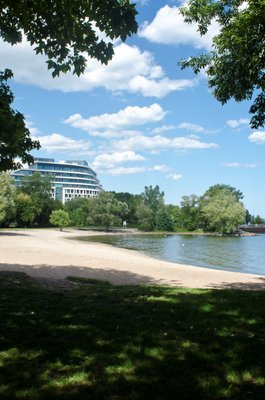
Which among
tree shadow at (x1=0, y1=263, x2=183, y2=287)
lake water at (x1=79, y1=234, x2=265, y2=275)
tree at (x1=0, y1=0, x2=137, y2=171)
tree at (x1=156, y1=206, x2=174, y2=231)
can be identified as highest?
tree at (x1=0, y1=0, x2=137, y2=171)

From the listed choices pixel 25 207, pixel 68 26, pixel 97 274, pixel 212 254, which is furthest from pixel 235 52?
pixel 25 207

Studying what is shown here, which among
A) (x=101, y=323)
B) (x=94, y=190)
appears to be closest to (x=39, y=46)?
(x=101, y=323)

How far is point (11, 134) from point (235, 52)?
19.8 feet

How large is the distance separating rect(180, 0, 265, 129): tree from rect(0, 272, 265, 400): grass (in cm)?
565

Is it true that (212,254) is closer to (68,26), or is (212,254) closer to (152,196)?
(68,26)

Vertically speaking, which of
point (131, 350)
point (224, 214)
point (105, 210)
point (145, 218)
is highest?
point (224, 214)

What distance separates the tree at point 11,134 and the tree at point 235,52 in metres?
5.22

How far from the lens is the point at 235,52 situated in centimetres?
984

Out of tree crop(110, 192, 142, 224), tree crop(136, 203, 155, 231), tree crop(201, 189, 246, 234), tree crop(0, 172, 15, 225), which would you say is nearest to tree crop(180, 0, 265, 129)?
tree crop(0, 172, 15, 225)

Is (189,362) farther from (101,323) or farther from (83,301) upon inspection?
(83,301)

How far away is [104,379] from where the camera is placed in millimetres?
4105

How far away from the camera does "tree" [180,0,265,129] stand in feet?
29.3

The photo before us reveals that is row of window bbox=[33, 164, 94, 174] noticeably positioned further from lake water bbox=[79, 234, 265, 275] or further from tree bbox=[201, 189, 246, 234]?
lake water bbox=[79, 234, 265, 275]

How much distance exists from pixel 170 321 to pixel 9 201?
50.2 metres
